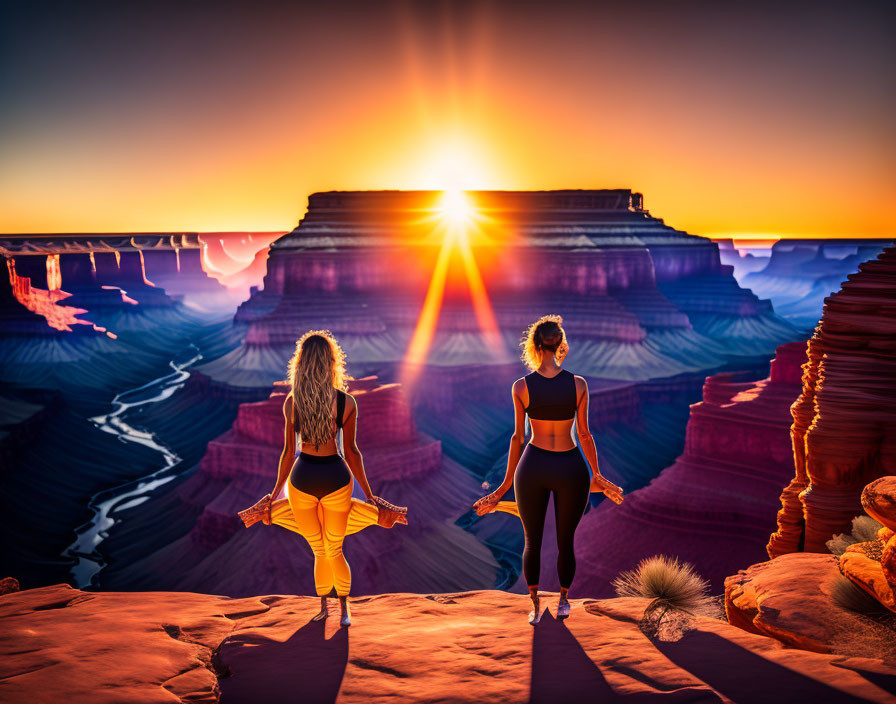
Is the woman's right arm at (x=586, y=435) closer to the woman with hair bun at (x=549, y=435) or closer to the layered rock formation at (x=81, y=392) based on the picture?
the woman with hair bun at (x=549, y=435)

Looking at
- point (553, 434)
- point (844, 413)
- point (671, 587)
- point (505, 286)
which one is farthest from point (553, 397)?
point (505, 286)

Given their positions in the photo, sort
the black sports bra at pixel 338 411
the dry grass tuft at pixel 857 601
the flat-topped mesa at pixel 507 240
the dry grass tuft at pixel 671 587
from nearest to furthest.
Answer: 1. the dry grass tuft at pixel 857 601
2. the black sports bra at pixel 338 411
3. the dry grass tuft at pixel 671 587
4. the flat-topped mesa at pixel 507 240

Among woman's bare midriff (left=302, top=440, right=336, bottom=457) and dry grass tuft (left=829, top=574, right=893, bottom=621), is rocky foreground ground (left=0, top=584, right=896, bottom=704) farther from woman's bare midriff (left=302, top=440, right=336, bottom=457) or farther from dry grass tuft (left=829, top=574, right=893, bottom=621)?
woman's bare midriff (left=302, top=440, right=336, bottom=457)

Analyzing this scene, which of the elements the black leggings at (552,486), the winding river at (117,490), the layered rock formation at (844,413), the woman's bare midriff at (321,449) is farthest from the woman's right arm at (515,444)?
the winding river at (117,490)

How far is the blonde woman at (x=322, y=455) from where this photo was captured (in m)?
8.12

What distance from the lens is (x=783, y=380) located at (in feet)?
103

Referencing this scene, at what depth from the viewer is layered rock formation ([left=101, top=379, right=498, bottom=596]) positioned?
30.5 metres

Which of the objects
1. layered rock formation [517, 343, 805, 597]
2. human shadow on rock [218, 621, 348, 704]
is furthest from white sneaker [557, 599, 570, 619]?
layered rock formation [517, 343, 805, 597]

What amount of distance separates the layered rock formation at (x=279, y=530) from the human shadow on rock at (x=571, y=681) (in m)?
23.4

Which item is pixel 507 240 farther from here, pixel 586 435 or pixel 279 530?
pixel 586 435

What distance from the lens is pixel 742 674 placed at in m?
6.43

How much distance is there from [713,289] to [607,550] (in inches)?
4304

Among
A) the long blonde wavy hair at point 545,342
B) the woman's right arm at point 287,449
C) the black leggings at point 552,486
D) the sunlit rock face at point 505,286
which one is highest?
the sunlit rock face at point 505,286

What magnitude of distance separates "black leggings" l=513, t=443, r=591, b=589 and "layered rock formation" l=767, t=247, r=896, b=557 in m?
8.27
